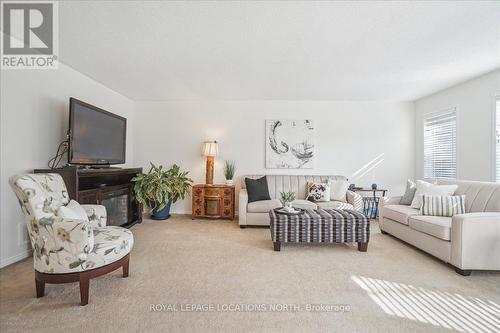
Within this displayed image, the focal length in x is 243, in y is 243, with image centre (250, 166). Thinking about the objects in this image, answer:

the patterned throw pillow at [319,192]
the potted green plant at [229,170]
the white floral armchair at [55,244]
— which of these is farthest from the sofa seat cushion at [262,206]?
the white floral armchair at [55,244]

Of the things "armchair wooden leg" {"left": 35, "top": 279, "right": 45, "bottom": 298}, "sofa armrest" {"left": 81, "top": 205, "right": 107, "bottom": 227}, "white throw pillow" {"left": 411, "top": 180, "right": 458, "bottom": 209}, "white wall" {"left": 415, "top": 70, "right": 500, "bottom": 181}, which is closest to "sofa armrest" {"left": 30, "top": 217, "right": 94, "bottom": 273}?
"armchair wooden leg" {"left": 35, "top": 279, "right": 45, "bottom": 298}

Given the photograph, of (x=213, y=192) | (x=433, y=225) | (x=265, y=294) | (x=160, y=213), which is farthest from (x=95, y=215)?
(x=433, y=225)

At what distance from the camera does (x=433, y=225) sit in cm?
271

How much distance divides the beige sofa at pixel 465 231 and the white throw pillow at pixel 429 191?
0.08 meters

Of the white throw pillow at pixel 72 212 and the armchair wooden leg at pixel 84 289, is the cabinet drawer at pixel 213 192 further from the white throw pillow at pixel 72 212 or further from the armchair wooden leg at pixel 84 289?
the armchair wooden leg at pixel 84 289

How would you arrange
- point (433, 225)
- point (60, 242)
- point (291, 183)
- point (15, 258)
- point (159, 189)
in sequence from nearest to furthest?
point (60, 242)
point (15, 258)
point (433, 225)
point (159, 189)
point (291, 183)

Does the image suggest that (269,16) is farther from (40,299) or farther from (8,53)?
(40,299)

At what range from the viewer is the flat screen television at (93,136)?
2955mm

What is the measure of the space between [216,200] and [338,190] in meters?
2.28

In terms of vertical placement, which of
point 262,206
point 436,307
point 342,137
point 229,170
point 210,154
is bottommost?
point 436,307

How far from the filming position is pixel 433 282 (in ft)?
7.43

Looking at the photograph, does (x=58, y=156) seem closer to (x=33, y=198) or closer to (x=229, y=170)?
(x=33, y=198)

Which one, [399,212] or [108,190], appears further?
[108,190]

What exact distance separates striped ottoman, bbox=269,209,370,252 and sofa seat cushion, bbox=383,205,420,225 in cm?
64
